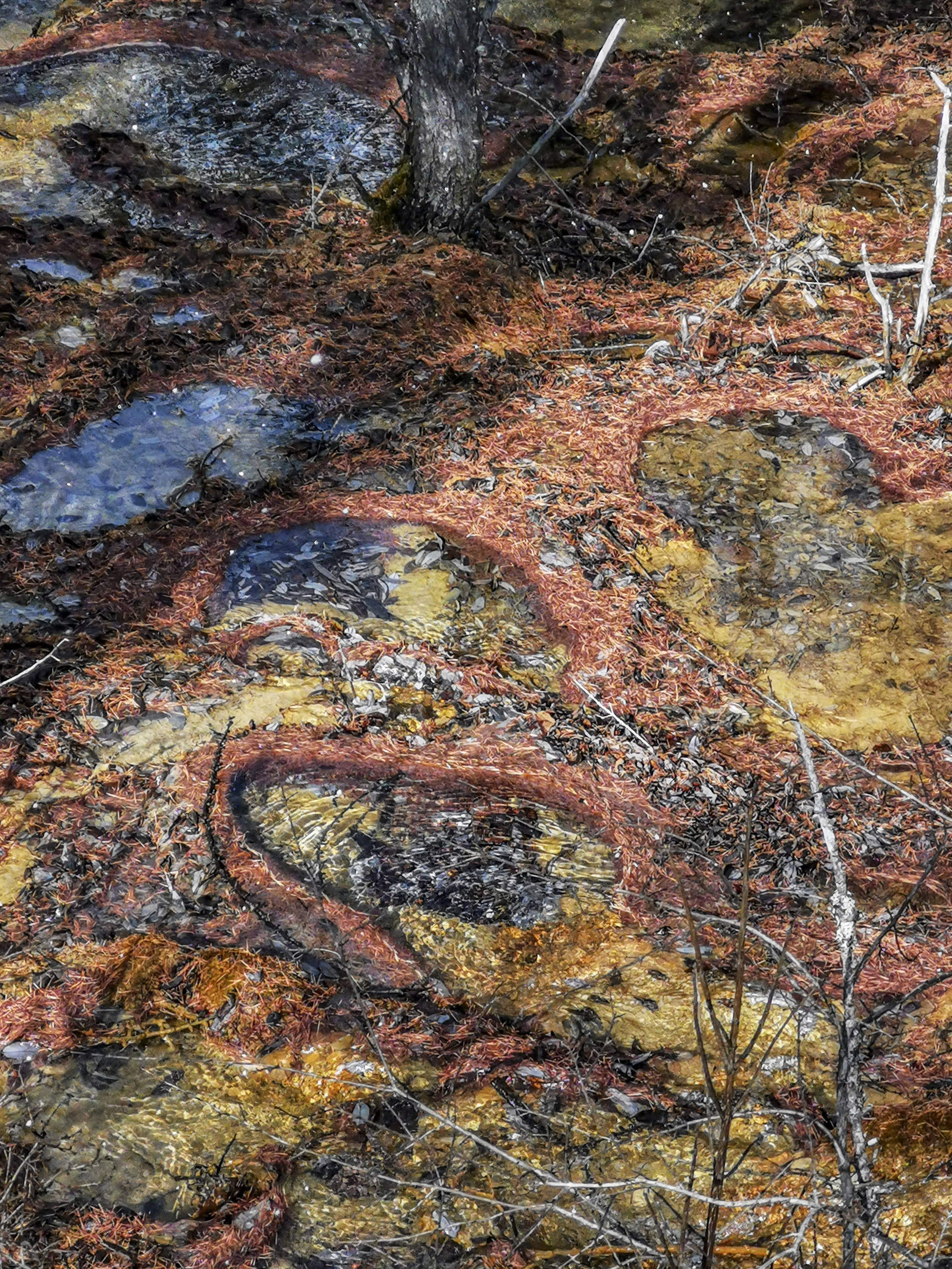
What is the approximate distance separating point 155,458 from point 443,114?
10.8 ft

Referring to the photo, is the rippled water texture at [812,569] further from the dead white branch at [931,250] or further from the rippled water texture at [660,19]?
the rippled water texture at [660,19]

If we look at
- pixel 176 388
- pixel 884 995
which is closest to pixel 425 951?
pixel 884 995

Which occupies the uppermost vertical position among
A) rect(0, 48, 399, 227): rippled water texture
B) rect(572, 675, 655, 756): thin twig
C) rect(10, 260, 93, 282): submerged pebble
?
rect(0, 48, 399, 227): rippled water texture

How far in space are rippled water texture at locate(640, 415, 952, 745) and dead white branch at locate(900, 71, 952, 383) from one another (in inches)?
29.7

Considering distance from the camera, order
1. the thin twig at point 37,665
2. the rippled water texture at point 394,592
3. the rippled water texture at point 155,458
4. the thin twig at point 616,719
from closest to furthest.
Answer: the thin twig at point 37,665 → the thin twig at point 616,719 → the rippled water texture at point 394,592 → the rippled water texture at point 155,458

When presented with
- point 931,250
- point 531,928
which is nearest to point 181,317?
point 931,250

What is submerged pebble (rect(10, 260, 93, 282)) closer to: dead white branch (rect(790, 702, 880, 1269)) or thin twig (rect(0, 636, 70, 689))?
thin twig (rect(0, 636, 70, 689))

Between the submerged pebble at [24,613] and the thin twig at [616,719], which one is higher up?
the submerged pebble at [24,613]

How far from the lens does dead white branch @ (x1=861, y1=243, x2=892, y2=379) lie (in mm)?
6367

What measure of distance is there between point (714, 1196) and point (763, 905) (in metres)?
1.83

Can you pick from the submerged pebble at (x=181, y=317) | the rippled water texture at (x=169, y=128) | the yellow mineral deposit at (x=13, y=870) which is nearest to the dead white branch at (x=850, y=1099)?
the yellow mineral deposit at (x=13, y=870)

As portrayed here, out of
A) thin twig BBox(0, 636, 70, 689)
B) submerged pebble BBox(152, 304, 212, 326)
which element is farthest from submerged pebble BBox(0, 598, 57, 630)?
submerged pebble BBox(152, 304, 212, 326)

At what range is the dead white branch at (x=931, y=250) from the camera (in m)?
6.10

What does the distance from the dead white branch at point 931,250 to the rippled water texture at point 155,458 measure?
3599mm
